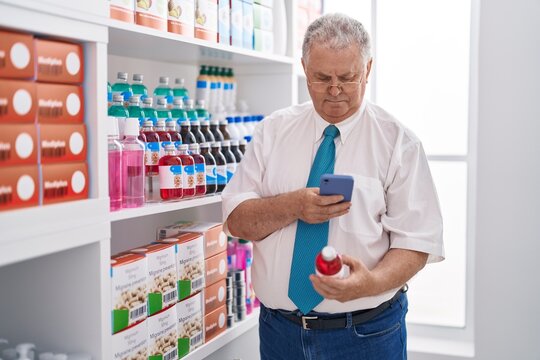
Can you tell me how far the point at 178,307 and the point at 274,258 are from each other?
1.39ft

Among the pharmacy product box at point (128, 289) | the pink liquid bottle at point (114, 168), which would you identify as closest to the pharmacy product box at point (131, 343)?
the pharmacy product box at point (128, 289)

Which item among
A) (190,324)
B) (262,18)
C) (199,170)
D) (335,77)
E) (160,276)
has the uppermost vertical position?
(262,18)

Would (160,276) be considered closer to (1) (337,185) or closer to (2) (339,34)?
(1) (337,185)

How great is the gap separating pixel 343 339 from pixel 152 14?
119 cm

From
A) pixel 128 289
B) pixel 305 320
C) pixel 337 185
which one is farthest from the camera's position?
pixel 305 320

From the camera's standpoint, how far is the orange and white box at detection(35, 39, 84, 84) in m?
1.49

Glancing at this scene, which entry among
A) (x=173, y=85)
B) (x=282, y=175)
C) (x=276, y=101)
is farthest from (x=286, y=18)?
(x=282, y=175)

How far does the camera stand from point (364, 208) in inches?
77.1

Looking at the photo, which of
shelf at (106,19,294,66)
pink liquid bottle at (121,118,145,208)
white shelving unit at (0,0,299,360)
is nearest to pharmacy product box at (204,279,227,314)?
white shelving unit at (0,0,299,360)

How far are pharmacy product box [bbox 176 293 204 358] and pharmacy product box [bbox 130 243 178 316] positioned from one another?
8 centimetres

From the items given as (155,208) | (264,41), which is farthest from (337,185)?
(264,41)

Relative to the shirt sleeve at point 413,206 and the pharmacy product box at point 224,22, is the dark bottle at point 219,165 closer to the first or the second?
the pharmacy product box at point 224,22

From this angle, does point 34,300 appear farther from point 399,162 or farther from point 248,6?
point 248,6

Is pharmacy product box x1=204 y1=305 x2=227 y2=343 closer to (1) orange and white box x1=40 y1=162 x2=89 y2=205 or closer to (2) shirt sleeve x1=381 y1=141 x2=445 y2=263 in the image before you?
(2) shirt sleeve x1=381 y1=141 x2=445 y2=263
